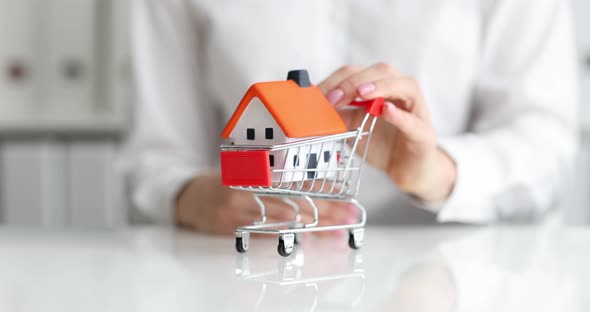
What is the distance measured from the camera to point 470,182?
975 millimetres

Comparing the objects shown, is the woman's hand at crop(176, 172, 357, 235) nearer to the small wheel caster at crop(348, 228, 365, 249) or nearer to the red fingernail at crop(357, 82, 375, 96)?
the small wheel caster at crop(348, 228, 365, 249)

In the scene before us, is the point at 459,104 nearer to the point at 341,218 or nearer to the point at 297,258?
the point at 341,218

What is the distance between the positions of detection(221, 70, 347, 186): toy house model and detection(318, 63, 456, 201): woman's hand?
60 millimetres

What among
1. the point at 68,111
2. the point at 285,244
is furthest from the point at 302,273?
the point at 68,111

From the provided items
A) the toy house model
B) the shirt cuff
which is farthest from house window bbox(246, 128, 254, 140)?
the shirt cuff

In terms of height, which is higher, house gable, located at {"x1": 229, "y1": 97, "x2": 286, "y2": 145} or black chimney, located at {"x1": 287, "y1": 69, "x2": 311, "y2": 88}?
black chimney, located at {"x1": 287, "y1": 69, "x2": 311, "y2": 88}

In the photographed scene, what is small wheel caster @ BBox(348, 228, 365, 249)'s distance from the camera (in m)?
Answer: 0.70

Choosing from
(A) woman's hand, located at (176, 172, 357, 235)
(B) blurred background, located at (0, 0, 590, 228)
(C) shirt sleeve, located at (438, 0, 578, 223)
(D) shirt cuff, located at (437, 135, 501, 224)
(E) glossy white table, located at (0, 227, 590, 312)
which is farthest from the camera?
(B) blurred background, located at (0, 0, 590, 228)

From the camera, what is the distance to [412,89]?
71 centimetres

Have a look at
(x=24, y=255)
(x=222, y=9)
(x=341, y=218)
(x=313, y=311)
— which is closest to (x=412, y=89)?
(x=341, y=218)

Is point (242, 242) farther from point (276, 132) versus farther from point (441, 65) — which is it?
point (441, 65)

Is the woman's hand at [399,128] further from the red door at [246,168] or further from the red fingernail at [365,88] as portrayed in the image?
the red door at [246,168]

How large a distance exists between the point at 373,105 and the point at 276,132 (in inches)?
4.7

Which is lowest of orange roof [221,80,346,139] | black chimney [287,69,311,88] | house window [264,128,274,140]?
house window [264,128,274,140]
